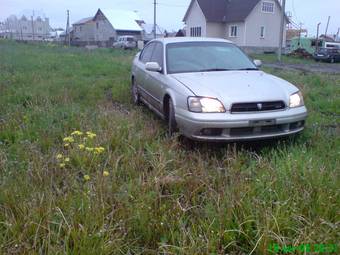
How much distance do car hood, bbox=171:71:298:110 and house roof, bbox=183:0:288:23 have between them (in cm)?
3283

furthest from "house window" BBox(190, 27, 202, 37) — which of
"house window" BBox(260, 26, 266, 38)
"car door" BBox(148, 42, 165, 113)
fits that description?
"car door" BBox(148, 42, 165, 113)

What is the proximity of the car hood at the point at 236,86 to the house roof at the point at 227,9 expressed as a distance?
108ft

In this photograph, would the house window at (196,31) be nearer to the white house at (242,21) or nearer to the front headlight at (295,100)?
the white house at (242,21)

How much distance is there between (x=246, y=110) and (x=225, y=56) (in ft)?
5.69

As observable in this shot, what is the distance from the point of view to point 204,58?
5277 millimetres

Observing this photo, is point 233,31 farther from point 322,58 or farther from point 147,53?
point 147,53

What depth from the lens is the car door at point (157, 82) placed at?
5.05 m

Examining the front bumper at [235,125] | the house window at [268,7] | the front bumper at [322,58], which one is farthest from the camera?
the house window at [268,7]

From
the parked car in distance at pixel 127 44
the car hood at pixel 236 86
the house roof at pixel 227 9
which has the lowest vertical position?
the car hood at pixel 236 86

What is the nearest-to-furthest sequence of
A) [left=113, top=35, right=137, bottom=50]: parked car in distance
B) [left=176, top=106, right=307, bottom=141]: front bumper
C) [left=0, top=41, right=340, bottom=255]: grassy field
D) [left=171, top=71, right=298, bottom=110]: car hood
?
[left=0, top=41, right=340, bottom=255]: grassy field, [left=176, top=106, right=307, bottom=141]: front bumper, [left=171, top=71, right=298, bottom=110]: car hood, [left=113, top=35, right=137, bottom=50]: parked car in distance

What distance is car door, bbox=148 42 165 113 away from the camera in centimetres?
505

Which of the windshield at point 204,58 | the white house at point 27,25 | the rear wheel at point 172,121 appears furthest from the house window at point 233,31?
the white house at point 27,25

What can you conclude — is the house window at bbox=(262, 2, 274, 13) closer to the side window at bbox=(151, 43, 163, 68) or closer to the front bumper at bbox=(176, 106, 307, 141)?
the side window at bbox=(151, 43, 163, 68)

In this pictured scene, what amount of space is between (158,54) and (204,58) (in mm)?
901
